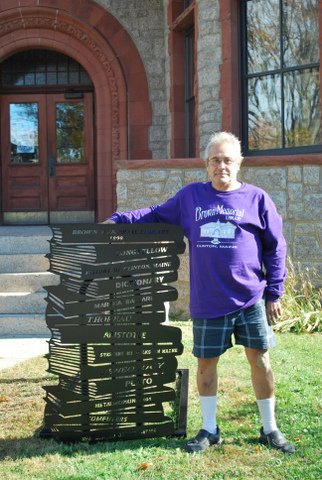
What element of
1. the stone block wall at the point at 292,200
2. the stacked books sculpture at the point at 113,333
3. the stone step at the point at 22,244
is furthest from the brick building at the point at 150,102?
the stacked books sculpture at the point at 113,333

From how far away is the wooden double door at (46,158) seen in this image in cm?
1141

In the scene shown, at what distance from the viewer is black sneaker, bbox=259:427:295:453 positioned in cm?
349

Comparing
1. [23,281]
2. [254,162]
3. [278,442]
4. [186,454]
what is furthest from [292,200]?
[186,454]

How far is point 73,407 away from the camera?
146 inches

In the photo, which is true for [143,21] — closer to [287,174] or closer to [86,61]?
[86,61]

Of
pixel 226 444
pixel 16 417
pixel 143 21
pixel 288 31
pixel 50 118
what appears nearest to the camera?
pixel 226 444

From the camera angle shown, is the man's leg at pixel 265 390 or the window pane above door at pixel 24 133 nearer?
the man's leg at pixel 265 390

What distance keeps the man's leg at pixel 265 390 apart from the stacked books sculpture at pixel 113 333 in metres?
0.48

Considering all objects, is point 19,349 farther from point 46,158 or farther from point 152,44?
point 152,44

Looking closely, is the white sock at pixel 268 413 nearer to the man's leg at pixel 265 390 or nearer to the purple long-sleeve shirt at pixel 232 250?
the man's leg at pixel 265 390

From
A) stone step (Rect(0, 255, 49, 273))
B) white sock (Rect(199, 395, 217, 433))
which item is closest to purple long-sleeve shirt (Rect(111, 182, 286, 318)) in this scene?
white sock (Rect(199, 395, 217, 433))

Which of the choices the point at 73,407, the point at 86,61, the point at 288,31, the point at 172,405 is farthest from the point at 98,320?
the point at 86,61

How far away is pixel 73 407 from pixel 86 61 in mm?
7879

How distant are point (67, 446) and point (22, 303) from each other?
3.75m
